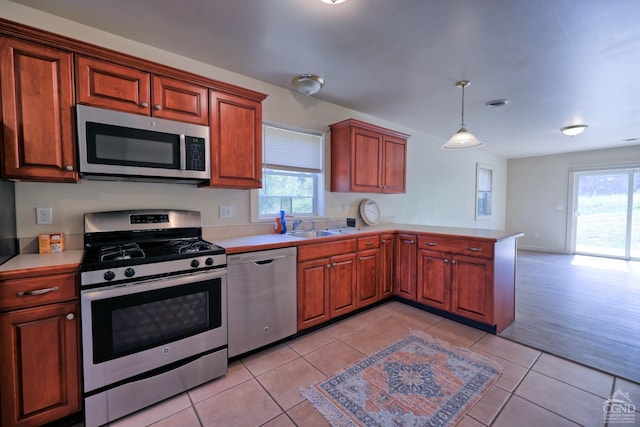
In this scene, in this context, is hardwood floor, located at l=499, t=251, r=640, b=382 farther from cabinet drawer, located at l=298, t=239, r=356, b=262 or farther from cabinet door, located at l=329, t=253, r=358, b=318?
cabinet drawer, located at l=298, t=239, r=356, b=262

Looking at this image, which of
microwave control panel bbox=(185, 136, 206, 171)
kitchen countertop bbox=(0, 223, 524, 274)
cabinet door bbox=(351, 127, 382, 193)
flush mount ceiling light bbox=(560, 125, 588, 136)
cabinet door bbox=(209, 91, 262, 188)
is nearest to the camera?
kitchen countertop bbox=(0, 223, 524, 274)

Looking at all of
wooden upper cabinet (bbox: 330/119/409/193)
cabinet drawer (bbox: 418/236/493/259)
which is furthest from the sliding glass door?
cabinet drawer (bbox: 418/236/493/259)

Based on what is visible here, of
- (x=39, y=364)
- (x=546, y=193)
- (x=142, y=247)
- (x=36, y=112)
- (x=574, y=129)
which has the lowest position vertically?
(x=39, y=364)

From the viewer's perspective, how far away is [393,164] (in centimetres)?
381

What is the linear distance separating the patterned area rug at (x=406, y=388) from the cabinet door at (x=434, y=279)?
2.18 feet

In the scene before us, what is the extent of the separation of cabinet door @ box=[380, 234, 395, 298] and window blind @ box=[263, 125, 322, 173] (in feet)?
3.93

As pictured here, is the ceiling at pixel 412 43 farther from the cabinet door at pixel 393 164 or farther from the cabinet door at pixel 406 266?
the cabinet door at pixel 406 266

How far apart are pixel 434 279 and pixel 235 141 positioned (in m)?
2.50

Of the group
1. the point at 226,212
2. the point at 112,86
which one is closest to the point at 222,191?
the point at 226,212

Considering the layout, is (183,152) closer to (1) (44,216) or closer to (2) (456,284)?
(1) (44,216)

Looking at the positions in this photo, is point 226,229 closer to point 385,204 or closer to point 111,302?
point 111,302

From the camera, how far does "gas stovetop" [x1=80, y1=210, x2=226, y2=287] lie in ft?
5.12

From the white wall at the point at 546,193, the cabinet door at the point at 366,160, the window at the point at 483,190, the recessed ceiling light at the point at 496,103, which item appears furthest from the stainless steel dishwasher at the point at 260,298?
the white wall at the point at 546,193

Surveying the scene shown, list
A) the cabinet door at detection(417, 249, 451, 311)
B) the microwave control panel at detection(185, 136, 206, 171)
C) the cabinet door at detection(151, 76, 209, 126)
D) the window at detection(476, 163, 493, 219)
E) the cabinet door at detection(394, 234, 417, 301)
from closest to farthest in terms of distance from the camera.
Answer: the cabinet door at detection(151, 76, 209, 126), the microwave control panel at detection(185, 136, 206, 171), the cabinet door at detection(417, 249, 451, 311), the cabinet door at detection(394, 234, 417, 301), the window at detection(476, 163, 493, 219)
